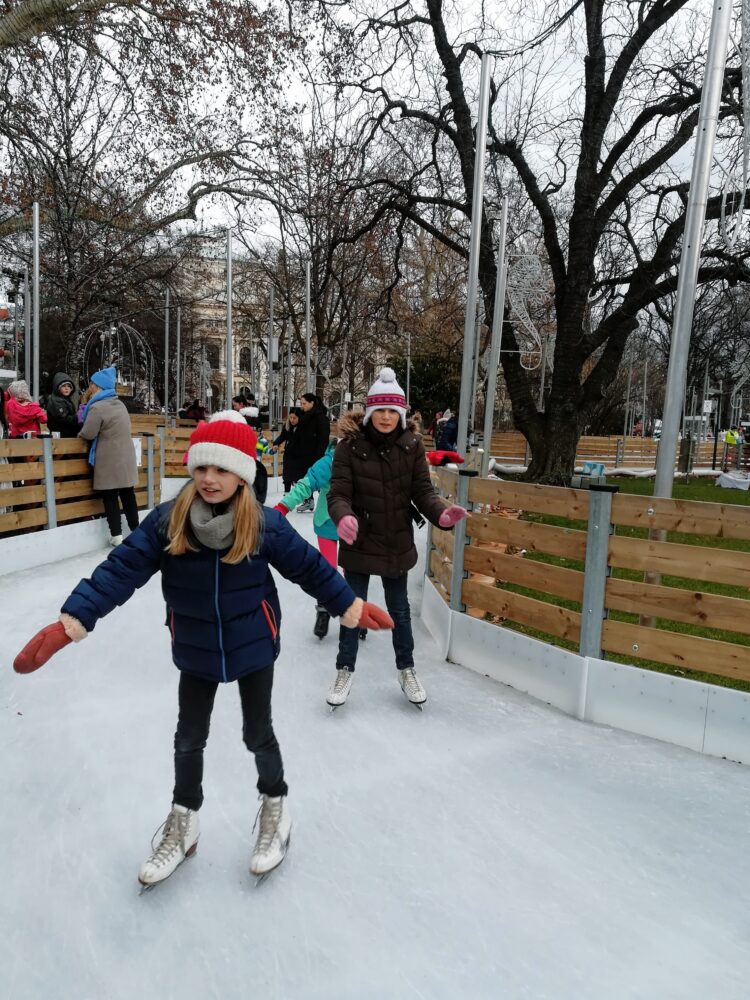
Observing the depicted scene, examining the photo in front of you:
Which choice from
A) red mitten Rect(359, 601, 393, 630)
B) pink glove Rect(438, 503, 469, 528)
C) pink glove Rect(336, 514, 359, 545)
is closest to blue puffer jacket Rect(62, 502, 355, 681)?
red mitten Rect(359, 601, 393, 630)

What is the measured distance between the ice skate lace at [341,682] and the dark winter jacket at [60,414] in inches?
243

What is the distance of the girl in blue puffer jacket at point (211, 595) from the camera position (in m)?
2.19

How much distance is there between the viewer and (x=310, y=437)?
9.65 m

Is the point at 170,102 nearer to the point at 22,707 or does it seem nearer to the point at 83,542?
the point at 83,542

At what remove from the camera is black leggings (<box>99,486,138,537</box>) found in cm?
774

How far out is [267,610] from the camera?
92.8 inches

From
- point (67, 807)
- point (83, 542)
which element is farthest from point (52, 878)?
point (83, 542)

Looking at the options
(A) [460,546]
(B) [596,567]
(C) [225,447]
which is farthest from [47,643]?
(A) [460,546]

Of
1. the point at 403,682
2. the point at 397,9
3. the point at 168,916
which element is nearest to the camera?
the point at 168,916

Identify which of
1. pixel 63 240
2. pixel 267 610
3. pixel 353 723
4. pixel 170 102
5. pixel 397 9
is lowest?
pixel 353 723

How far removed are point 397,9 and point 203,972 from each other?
14677 millimetres

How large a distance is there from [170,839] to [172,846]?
0.02 metres

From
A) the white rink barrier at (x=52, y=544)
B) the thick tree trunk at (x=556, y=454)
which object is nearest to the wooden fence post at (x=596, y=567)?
the white rink barrier at (x=52, y=544)

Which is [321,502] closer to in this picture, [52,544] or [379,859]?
[379,859]
